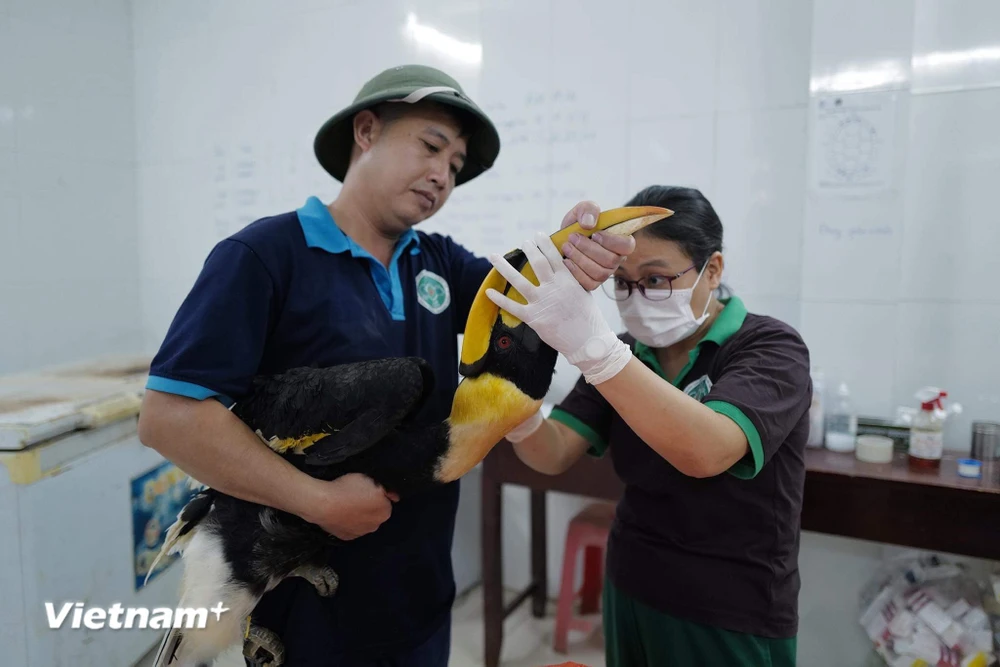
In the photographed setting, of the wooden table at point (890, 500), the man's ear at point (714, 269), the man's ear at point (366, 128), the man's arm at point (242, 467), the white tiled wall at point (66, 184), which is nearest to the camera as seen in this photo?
the man's arm at point (242, 467)

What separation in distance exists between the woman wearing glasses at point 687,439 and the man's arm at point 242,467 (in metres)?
0.37

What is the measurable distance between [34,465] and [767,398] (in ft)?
Answer: 6.01

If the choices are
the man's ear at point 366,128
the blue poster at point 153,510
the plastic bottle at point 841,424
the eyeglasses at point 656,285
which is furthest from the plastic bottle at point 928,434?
the blue poster at point 153,510

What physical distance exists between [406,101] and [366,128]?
0.37 ft

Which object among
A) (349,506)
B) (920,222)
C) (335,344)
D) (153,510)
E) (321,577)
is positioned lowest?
(153,510)

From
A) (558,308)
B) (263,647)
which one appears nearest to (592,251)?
(558,308)

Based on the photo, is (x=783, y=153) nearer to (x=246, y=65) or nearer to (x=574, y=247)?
(x=574, y=247)

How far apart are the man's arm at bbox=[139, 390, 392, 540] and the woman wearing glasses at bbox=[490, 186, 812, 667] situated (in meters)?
0.37

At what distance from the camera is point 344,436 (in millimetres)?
876

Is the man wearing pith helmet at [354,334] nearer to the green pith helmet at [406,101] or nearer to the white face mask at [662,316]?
the green pith helmet at [406,101]

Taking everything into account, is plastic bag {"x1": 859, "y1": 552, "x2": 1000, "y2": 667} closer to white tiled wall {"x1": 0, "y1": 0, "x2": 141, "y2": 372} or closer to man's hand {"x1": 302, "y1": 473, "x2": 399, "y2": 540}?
man's hand {"x1": 302, "y1": 473, "x2": 399, "y2": 540}

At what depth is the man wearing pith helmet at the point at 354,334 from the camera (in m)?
0.87

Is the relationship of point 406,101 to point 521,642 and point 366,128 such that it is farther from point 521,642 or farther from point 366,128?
point 521,642

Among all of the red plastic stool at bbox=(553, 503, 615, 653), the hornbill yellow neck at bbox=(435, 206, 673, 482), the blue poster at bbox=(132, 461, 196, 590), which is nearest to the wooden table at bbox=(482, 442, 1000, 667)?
the red plastic stool at bbox=(553, 503, 615, 653)
